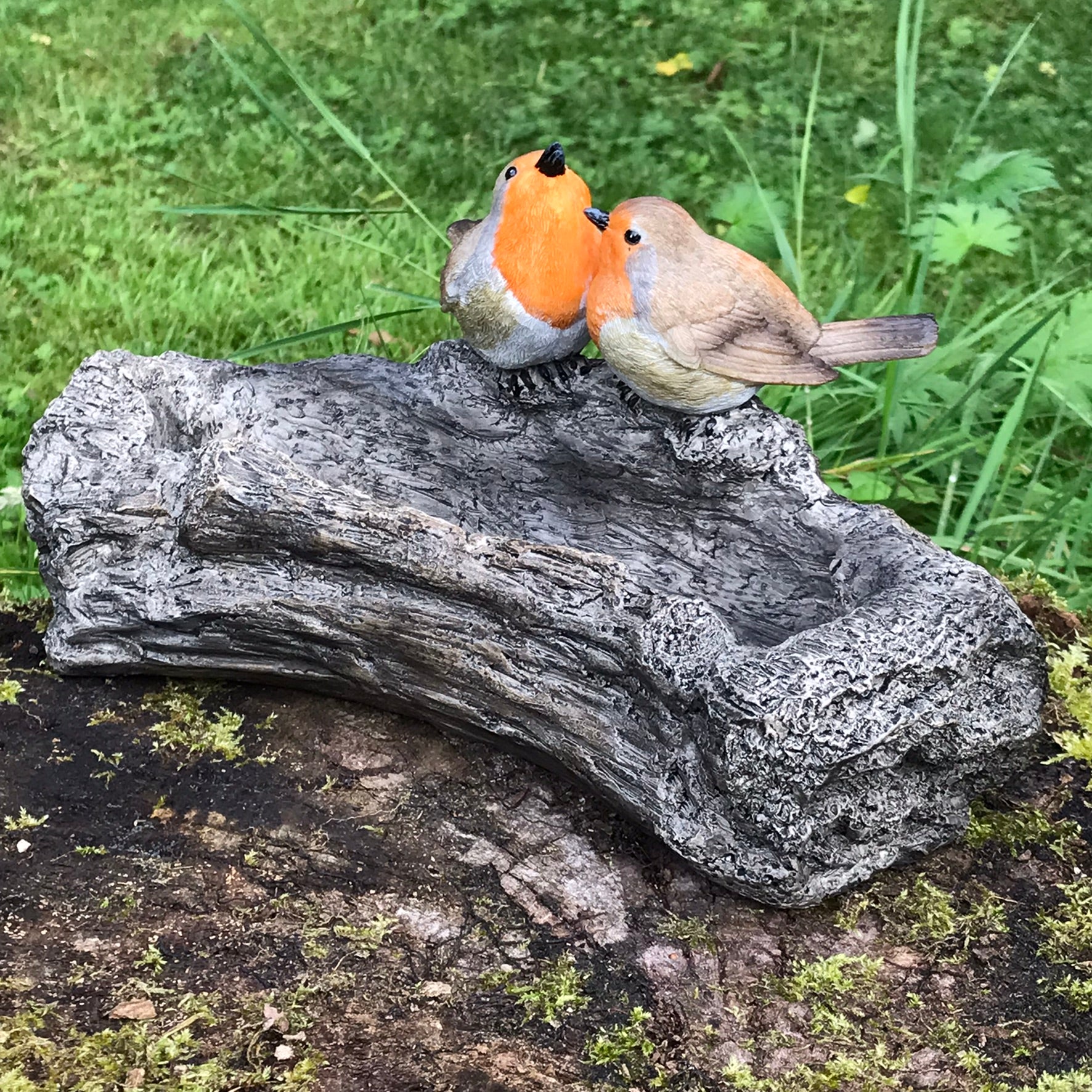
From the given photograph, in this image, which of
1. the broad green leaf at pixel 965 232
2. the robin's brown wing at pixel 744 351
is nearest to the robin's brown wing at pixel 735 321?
the robin's brown wing at pixel 744 351

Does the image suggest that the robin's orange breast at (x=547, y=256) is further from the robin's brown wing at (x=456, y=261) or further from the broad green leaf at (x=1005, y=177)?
the broad green leaf at (x=1005, y=177)

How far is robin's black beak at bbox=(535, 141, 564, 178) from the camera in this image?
2.33 m

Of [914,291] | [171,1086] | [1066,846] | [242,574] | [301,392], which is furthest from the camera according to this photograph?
[914,291]

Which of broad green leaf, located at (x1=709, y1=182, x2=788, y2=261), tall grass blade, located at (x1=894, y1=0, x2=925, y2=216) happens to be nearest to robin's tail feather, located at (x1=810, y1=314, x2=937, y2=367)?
Answer: tall grass blade, located at (x1=894, y1=0, x2=925, y2=216)

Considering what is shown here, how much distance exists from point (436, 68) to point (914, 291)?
121 inches

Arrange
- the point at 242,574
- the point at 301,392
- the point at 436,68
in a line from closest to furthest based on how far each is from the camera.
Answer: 1. the point at 242,574
2. the point at 301,392
3. the point at 436,68

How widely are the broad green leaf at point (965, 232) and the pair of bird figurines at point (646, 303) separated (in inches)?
34.6

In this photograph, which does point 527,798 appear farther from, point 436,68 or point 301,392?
point 436,68

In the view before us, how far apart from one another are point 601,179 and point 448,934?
3582 millimetres

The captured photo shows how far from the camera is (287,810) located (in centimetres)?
239

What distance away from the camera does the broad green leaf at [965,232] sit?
10.4 ft

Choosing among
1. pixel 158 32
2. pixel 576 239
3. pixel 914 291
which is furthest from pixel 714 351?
pixel 158 32

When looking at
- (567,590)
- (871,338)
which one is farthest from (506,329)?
(871,338)

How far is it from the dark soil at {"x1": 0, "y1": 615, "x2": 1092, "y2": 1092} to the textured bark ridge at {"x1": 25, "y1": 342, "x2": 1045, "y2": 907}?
0.12 m
